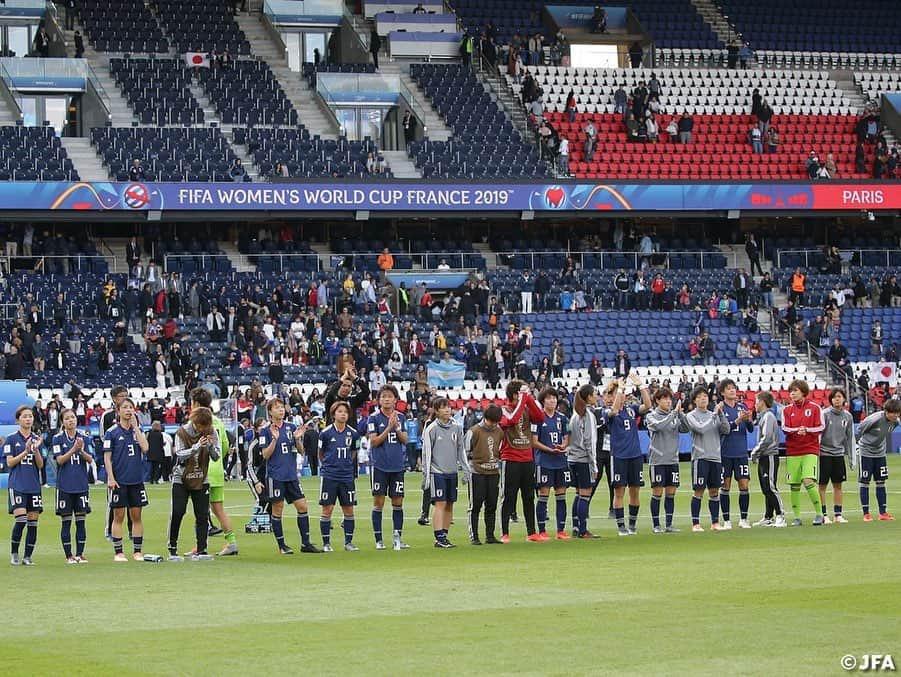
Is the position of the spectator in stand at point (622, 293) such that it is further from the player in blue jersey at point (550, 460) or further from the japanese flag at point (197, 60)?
the player in blue jersey at point (550, 460)

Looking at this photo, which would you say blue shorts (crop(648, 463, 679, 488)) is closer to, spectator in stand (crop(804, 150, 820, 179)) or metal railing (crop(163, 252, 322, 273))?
metal railing (crop(163, 252, 322, 273))

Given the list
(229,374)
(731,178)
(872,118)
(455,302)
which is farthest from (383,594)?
(872,118)

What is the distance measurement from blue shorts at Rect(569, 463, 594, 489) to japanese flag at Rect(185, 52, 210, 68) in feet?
119

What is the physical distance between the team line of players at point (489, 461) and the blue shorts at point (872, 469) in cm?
2

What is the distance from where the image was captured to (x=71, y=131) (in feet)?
171

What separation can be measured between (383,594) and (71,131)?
3941cm

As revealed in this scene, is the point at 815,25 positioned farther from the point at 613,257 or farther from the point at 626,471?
the point at 626,471

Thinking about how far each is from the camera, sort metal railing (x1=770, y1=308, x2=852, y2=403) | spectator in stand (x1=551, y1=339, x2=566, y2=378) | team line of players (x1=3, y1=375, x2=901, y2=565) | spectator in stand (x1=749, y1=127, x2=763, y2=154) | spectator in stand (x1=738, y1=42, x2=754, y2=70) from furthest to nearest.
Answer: spectator in stand (x1=738, y1=42, x2=754, y2=70)
spectator in stand (x1=749, y1=127, x2=763, y2=154)
metal railing (x1=770, y1=308, x2=852, y2=403)
spectator in stand (x1=551, y1=339, x2=566, y2=378)
team line of players (x1=3, y1=375, x2=901, y2=565)

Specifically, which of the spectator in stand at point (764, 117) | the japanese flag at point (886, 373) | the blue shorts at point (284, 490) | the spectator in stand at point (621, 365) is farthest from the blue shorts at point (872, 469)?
the spectator in stand at point (764, 117)

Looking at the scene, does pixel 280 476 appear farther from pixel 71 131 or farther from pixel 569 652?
pixel 71 131

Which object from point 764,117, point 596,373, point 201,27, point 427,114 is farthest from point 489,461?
point 201,27

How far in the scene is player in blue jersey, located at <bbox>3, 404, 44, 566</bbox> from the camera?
18797 mm

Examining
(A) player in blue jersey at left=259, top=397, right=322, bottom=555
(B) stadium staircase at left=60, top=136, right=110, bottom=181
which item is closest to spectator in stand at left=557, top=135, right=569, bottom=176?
(B) stadium staircase at left=60, top=136, right=110, bottom=181

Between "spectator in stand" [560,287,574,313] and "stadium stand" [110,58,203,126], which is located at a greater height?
"stadium stand" [110,58,203,126]
